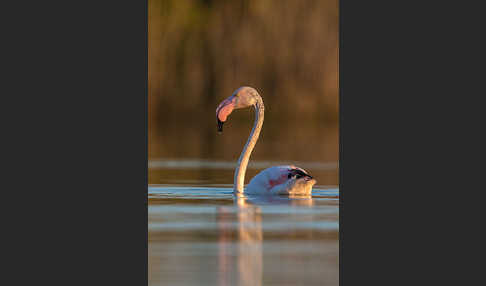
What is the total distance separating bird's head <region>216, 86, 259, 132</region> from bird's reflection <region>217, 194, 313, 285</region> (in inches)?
53.6

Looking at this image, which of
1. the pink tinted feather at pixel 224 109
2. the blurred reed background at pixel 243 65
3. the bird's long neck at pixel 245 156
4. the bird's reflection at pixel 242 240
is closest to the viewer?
the bird's reflection at pixel 242 240

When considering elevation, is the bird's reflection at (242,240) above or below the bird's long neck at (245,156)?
below

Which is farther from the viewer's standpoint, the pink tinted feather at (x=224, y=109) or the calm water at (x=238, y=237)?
the pink tinted feather at (x=224, y=109)

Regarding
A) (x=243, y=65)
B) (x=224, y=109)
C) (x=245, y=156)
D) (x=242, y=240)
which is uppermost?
(x=243, y=65)

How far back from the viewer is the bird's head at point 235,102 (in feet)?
38.3

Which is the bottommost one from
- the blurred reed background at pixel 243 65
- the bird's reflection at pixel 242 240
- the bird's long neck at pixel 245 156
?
the bird's reflection at pixel 242 240

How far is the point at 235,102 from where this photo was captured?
1184cm

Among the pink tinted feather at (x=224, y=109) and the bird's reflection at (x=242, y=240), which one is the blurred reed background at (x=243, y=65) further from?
the bird's reflection at (x=242, y=240)

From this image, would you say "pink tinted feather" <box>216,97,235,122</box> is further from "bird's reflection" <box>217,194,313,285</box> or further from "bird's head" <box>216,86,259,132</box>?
"bird's reflection" <box>217,194,313,285</box>

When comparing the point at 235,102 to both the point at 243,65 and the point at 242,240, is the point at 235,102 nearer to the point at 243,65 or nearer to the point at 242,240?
the point at 242,240

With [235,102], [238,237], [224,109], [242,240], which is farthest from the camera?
[235,102]

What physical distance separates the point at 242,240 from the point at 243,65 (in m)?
17.4

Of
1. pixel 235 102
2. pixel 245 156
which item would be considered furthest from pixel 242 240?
pixel 235 102

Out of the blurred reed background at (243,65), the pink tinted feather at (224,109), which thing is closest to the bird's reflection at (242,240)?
the pink tinted feather at (224,109)
